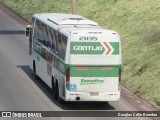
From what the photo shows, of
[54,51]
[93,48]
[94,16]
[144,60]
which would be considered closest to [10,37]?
[94,16]

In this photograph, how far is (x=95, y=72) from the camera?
25703 mm

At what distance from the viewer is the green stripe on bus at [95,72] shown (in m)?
25.6

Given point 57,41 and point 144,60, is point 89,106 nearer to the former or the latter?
point 57,41

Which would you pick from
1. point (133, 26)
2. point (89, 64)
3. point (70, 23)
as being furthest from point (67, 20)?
point (133, 26)

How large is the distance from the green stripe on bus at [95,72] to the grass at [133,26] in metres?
2.85

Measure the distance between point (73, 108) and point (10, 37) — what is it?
21.3m

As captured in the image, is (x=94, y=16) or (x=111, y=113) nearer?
(x=111, y=113)

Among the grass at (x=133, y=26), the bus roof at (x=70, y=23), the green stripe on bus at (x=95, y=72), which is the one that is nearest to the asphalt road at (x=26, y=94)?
the grass at (x=133, y=26)

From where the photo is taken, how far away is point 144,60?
3328 cm

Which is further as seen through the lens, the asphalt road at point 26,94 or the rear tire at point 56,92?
the rear tire at point 56,92

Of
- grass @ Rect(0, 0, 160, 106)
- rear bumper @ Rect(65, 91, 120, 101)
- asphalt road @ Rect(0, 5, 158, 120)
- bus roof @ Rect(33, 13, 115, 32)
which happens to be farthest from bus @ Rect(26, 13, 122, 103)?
grass @ Rect(0, 0, 160, 106)

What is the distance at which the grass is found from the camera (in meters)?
30.6

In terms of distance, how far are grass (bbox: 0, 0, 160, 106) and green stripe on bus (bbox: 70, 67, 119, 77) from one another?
9.36ft

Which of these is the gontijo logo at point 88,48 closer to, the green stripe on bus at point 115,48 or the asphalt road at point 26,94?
the green stripe on bus at point 115,48
